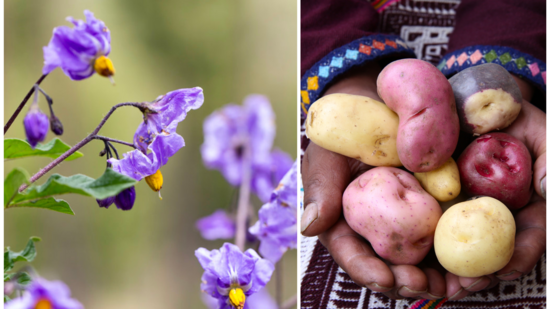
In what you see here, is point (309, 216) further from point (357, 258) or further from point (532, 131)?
point (532, 131)

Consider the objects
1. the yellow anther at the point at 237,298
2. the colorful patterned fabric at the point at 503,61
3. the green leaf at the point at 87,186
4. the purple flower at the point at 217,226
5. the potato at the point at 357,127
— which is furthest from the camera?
the colorful patterned fabric at the point at 503,61

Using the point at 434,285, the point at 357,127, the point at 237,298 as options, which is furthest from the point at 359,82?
the point at 237,298

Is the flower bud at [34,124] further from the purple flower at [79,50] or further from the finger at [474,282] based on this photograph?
the finger at [474,282]

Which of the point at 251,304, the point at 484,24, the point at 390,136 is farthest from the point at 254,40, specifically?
the point at 484,24

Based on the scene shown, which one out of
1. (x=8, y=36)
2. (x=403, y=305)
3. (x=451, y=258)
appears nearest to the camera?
(x=8, y=36)

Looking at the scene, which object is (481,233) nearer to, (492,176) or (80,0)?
(492,176)

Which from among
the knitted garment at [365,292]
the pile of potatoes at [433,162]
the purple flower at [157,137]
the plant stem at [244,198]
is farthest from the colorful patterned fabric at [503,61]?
the purple flower at [157,137]

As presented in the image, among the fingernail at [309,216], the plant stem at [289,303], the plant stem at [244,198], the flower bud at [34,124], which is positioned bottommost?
the plant stem at [289,303]
